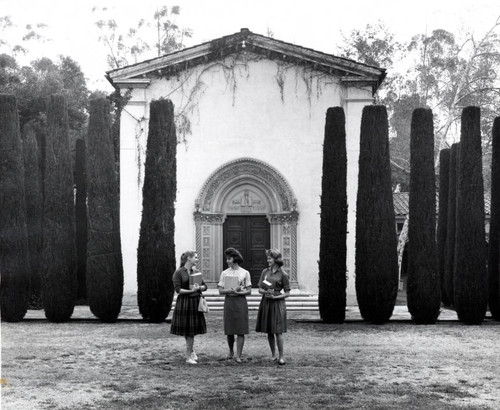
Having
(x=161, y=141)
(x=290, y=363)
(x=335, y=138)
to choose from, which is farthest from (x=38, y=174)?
(x=290, y=363)

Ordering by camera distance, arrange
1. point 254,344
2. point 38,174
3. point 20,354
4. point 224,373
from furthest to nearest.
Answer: point 38,174
point 254,344
point 20,354
point 224,373

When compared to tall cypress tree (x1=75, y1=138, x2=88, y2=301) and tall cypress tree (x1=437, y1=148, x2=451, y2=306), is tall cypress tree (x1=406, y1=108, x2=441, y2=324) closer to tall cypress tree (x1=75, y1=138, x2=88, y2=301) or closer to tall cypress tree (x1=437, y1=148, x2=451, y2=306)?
tall cypress tree (x1=437, y1=148, x2=451, y2=306)

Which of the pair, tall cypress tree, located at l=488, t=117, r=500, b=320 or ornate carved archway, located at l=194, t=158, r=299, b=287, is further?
ornate carved archway, located at l=194, t=158, r=299, b=287

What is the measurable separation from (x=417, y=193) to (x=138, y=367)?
9049 millimetres

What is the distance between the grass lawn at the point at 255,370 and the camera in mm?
8125

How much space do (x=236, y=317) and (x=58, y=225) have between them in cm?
800

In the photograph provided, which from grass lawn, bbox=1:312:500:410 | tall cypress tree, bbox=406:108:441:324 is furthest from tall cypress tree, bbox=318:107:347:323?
tall cypress tree, bbox=406:108:441:324

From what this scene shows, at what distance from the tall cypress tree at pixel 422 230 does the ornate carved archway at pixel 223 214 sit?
16.7 feet

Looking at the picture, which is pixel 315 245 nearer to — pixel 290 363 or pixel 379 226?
pixel 379 226

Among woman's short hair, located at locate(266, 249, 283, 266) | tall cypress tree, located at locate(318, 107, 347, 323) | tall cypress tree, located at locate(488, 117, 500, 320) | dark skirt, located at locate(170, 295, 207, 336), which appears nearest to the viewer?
dark skirt, located at locate(170, 295, 207, 336)

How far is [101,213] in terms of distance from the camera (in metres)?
17.0

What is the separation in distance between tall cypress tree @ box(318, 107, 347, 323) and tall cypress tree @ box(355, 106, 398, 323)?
0.41m

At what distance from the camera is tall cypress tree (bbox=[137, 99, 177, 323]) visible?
16.5 metres

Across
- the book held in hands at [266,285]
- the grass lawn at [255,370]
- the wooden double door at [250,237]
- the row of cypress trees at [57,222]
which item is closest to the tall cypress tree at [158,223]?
the row of cypress trees at [57,222]
